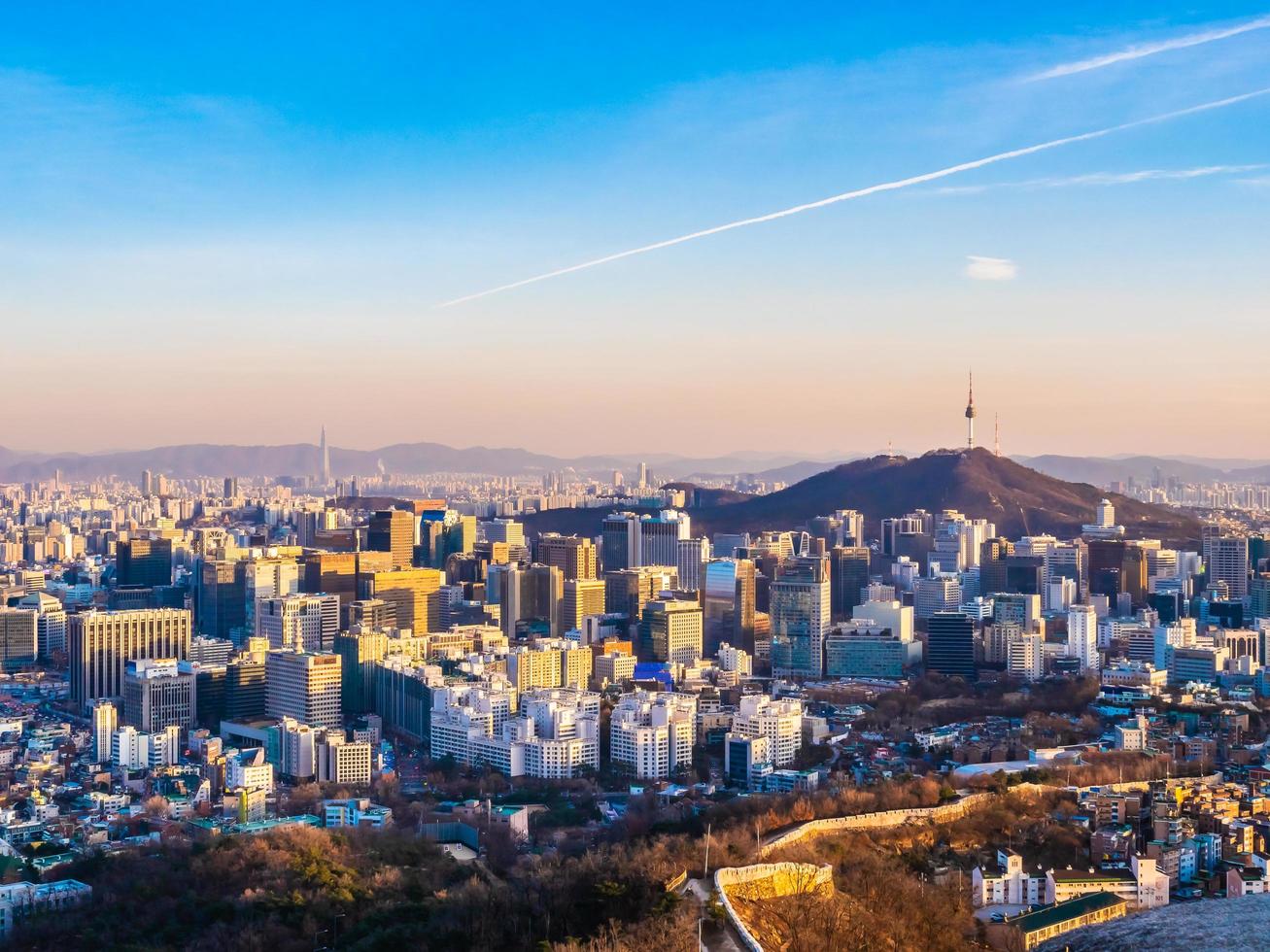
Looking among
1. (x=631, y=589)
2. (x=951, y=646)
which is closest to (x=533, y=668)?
(x=951, y=646)

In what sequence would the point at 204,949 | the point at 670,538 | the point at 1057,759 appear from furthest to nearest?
1. the point at 670,538
2. the point at 1057,759
3. the point at 204,949

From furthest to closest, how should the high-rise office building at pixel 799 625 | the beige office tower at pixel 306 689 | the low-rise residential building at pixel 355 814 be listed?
the high-rise office building at pixel 799 625 → the beige office tower at pixel 306 689 → the low-rise residential building at pixel 355 814

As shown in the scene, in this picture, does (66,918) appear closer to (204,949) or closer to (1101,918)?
(204,949)

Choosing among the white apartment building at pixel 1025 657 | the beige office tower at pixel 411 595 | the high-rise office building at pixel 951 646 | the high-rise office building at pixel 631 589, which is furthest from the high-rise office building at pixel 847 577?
the beige office tower at pixel 411 595

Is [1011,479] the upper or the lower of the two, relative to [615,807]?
upper

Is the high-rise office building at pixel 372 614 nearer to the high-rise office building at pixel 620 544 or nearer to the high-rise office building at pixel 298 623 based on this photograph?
the high-rise office building at pixel 298 623

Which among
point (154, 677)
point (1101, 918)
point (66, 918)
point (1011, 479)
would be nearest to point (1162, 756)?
point (1101, 918)
